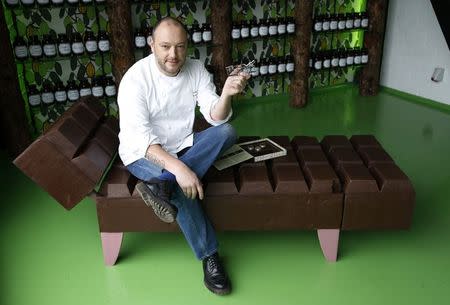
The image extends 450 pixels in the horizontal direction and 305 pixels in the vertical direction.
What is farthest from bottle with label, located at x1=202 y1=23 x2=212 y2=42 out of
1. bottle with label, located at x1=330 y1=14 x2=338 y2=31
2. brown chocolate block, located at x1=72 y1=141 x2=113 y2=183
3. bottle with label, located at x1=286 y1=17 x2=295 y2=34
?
brown chocolate block, located at x1=72 y1=141 x2=113 y2=183

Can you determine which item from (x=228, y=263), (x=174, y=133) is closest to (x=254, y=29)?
(x=174, y=133)

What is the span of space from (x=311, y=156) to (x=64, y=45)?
7.43 feet

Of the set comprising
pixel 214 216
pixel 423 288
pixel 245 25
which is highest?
pixel 245 25

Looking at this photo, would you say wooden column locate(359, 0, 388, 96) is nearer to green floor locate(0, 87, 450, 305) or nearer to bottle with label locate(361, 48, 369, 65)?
bottle with label locate(361, 48, 369, 65)

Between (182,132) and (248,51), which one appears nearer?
(182,132)

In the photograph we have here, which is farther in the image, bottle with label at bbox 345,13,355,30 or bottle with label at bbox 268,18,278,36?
bottle with label at bbox 345,13,355,30

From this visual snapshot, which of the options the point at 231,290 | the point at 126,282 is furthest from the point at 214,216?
the point at 126,282

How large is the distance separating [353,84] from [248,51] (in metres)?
1.51

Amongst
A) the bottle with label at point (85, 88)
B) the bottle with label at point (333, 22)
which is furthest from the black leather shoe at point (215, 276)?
the bottle with label at point (333, 22)

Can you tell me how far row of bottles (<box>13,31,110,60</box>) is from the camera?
344 cm

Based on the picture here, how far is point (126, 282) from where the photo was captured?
83.1 inches

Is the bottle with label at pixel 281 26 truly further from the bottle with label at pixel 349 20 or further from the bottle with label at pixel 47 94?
the bottle with label at pixel 47 94

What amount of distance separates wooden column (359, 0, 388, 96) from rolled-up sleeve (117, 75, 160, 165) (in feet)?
11.2

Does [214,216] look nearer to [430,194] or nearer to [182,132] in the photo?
[182,132]
